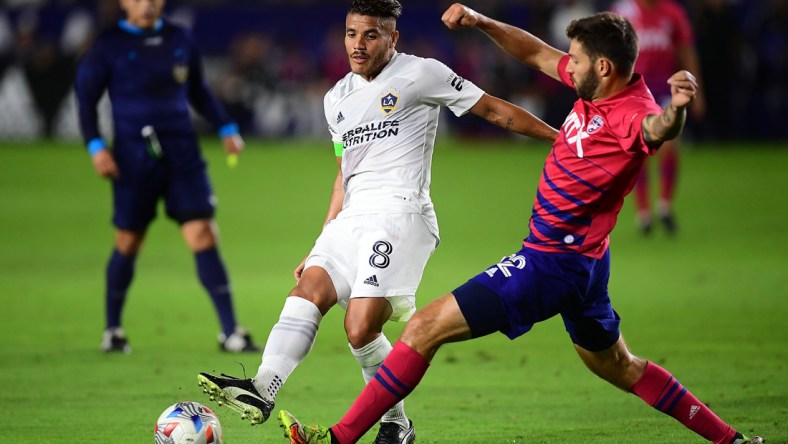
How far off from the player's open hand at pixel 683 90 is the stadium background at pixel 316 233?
6.62 feet

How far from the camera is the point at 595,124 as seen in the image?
5531 millimetres

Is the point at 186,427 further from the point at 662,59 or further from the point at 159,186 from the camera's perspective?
the point at 662,59

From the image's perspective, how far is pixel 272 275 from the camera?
12.5 meters

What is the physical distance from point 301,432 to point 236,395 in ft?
1.12

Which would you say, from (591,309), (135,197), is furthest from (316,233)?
(591,309)

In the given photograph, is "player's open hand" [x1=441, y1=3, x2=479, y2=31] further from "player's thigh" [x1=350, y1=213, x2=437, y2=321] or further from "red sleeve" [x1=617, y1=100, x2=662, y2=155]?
"red sleeve" [x1=617, y1=100, x2=662, y2=155]

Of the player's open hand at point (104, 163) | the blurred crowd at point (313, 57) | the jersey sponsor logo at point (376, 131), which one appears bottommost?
the blurred crowd at point (313, 57)

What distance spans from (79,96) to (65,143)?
17882 millimetres

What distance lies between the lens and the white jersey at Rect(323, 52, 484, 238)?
6266 mm

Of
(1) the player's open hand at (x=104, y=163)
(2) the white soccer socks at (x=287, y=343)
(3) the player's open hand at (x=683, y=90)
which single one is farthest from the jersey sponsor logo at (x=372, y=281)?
(1) the player's open hand at (x=104, y=163)

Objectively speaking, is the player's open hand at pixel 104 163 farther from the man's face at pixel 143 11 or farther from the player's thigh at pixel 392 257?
the player's thigh at pixel 392 257

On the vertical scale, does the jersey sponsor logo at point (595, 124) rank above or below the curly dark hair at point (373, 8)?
below

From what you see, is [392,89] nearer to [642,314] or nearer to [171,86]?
[171,86]

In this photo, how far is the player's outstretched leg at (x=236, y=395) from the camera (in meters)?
5.43
